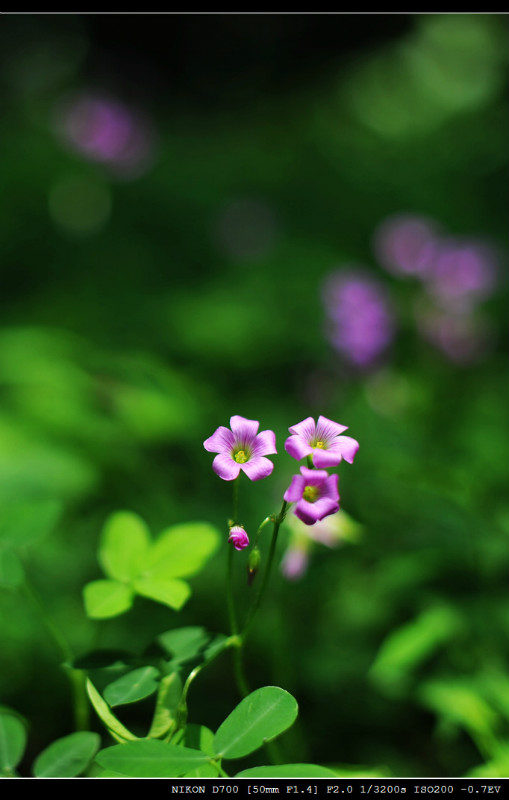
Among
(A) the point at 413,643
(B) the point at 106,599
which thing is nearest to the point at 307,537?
(A) the point at 413,643

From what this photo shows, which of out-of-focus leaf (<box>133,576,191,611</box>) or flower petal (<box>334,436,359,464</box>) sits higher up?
flower petal (<box>334,436,359,464</box>)

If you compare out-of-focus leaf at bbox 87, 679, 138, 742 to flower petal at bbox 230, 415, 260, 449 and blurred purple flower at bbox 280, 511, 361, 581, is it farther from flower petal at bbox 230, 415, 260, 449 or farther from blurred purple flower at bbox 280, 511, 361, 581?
blurred purple flower at bbox 280, 511, 361, 581

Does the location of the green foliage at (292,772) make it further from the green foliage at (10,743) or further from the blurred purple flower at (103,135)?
the blurred purple flower at (103,135)

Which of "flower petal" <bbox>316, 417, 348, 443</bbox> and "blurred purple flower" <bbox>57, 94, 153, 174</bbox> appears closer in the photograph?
"flower petal" <bbox>316, 417, 348, 443</bbox>

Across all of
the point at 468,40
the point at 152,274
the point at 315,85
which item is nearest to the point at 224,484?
the point at 152,274

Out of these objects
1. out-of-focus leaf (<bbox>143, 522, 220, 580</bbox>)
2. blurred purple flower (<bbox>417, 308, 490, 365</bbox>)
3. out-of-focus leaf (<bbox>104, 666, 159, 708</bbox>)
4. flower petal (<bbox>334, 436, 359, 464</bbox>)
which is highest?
flower petal (<bbox>334, 436, 359, 464</bbox>)

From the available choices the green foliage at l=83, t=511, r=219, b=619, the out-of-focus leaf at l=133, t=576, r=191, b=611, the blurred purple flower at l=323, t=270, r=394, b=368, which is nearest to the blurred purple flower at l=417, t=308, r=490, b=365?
the blurred purple flower at l=323, t=270, r=394, b=368

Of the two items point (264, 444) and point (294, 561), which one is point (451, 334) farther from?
point (264, 444)
